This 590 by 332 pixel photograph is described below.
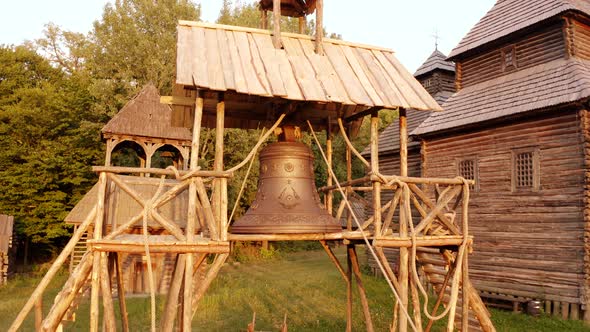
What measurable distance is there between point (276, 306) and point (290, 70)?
446 inches

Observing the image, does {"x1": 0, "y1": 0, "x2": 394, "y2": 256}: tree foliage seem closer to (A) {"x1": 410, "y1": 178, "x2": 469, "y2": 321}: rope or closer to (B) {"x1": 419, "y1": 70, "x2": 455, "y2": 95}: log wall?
(B) {"x1": 419, "y1": 70, "x2": 455, "y2": 95}: log wall

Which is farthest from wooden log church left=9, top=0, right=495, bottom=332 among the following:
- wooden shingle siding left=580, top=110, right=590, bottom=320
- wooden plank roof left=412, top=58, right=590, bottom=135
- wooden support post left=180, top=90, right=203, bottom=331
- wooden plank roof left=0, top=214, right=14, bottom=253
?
wooden plank roof left=0, top=214, right=14, bottom=253

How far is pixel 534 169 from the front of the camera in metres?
15.1

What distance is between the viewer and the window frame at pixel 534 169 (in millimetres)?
14969

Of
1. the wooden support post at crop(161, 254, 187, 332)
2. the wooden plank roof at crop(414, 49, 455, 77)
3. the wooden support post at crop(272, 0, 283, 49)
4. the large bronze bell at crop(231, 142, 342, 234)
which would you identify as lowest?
the wooden support post at crop(161, 254, 187, 332)

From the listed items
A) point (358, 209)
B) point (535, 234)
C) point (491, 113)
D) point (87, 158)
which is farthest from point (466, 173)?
point (87, 158)

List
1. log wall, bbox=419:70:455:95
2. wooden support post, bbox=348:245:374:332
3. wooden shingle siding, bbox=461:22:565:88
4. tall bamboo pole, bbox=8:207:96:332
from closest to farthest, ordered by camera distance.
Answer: tall bamboo pole, bbox=8:207:96:332
wooden support post, bbox=348:245:374:332
wooden shingle siding, bbox=461:22:565:88
log wall, bbox=419:70:455:95

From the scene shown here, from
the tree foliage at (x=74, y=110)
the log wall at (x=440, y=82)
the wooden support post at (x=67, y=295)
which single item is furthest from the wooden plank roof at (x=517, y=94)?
the tree foliage at (x=74, y=110)

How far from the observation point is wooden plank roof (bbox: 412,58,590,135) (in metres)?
14.4

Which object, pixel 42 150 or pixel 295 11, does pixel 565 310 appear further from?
pixel 42 150

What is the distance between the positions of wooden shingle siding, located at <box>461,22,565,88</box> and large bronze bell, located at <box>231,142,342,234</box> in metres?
13.1

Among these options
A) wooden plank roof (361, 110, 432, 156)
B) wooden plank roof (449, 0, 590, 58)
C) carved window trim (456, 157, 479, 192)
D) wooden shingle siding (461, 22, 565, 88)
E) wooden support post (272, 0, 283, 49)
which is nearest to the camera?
wooden support post (272, 0, 283, 49)

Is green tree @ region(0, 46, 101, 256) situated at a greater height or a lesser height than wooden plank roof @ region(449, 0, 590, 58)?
lesser

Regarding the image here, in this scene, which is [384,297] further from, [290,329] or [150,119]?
[150,119]
